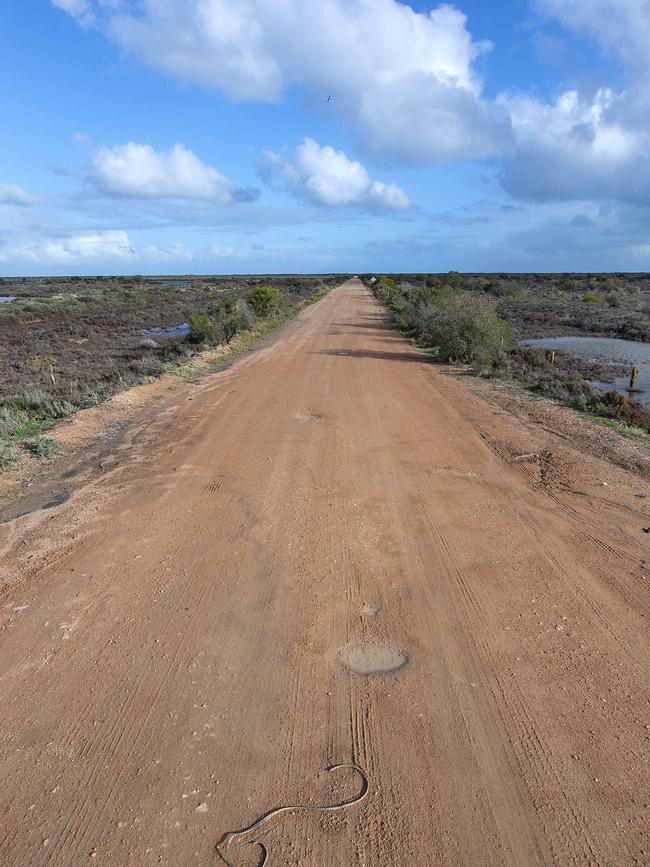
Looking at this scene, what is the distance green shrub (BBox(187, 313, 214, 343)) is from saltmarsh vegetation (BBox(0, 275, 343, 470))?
2.0 inches

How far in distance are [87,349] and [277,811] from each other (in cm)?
2897

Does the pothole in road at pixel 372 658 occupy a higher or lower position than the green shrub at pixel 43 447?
lower

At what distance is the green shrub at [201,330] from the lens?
86.8 feet

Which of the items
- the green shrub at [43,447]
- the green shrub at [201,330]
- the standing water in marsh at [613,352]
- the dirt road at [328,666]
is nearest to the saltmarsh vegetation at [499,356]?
the standing water in marsh at [613,352]

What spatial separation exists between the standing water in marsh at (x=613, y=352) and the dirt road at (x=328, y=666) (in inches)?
513

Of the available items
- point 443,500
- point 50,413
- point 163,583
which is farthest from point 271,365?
point 163,583

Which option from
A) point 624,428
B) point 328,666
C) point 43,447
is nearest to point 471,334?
point 624,428

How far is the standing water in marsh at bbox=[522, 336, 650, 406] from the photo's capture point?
20.6m

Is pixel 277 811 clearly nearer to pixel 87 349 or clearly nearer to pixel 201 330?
pixel 201 330

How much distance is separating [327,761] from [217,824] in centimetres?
77

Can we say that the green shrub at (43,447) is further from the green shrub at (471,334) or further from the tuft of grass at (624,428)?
the green shrub at (471,334)

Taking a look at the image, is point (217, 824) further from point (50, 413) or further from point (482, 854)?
point (50, 413)

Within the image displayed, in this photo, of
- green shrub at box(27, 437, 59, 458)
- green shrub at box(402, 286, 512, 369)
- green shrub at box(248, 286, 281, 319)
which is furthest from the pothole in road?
green shrub at box(248, 286, 281, 319)

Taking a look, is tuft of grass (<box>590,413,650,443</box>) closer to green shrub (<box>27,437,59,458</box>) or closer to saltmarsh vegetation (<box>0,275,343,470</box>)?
green shrub (<box>27,437,59,458</box>)
